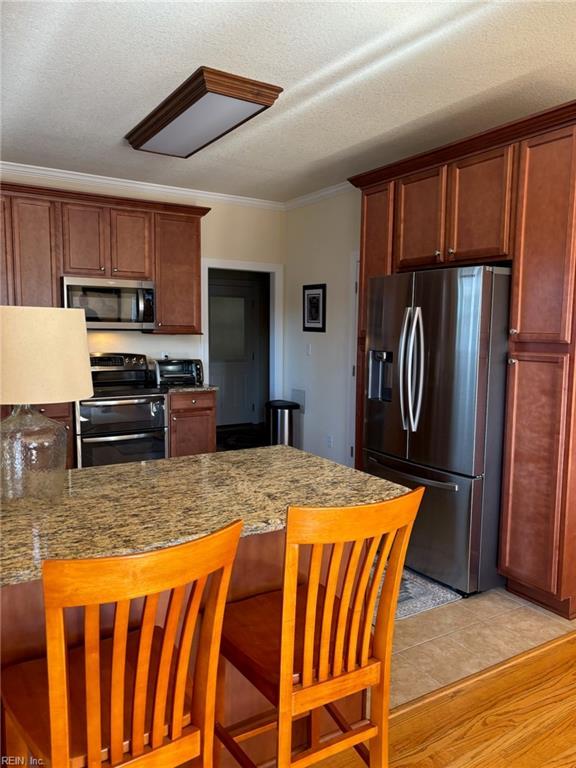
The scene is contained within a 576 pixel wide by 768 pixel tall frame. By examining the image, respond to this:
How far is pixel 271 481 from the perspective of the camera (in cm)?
195

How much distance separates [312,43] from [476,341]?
1.61 metres

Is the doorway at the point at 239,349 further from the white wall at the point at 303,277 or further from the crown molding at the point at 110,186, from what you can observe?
the crown molding at the point at 110,186

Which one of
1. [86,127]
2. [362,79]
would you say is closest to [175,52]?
[362,79]

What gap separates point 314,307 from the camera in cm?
540

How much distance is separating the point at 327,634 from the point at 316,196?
4535mm

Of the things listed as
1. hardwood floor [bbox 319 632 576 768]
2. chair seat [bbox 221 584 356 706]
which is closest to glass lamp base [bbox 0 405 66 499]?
chair seat [bbox 221 584 356 706]

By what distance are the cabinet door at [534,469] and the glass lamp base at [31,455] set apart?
7.40 ft

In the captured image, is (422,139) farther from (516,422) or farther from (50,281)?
(50,281)

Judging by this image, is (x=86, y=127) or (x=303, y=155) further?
(x=303, y=155)

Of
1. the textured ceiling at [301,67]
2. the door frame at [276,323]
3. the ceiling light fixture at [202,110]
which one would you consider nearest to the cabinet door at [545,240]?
the textured ceiling at [301,67]

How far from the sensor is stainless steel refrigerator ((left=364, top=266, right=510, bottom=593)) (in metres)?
2.97

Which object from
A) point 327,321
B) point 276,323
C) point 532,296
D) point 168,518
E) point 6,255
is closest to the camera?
point 168,518

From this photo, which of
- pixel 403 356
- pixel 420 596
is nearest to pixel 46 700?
pixel 420 596

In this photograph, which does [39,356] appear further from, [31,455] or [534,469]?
[534,469]
